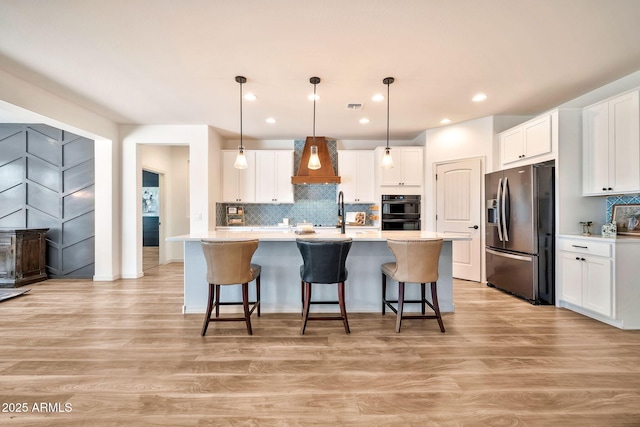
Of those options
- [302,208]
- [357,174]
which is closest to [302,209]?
[302,208]

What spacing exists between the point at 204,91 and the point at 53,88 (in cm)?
187

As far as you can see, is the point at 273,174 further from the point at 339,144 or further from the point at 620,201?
the point at 620,201

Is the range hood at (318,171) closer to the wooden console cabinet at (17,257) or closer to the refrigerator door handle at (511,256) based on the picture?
the refrigerator door handle at (511,256)

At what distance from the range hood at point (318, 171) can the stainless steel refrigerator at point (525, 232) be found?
106 inches

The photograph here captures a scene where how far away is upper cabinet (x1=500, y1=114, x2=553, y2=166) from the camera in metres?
3.53

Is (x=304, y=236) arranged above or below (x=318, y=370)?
above

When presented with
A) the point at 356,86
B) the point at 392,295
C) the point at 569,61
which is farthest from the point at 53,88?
the point at 569,61

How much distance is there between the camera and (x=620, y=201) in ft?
10.8

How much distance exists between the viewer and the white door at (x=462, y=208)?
15.0ft

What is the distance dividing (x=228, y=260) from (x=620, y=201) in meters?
4.46

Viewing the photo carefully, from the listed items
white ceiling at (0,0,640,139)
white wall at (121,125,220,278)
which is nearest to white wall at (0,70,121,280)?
white wall at (121,125,220,278)

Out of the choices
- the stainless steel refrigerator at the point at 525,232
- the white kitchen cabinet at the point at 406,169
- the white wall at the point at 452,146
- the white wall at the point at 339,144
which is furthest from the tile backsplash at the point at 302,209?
the stainless steel refrigerator at the point at 525,232

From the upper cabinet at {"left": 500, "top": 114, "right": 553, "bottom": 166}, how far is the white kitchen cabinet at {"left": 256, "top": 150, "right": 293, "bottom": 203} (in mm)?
3647

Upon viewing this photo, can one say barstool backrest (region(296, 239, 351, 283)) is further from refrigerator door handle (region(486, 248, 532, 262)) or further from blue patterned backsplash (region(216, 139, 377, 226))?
blue patterned backsplash (region(216, 139, 377, 226))
